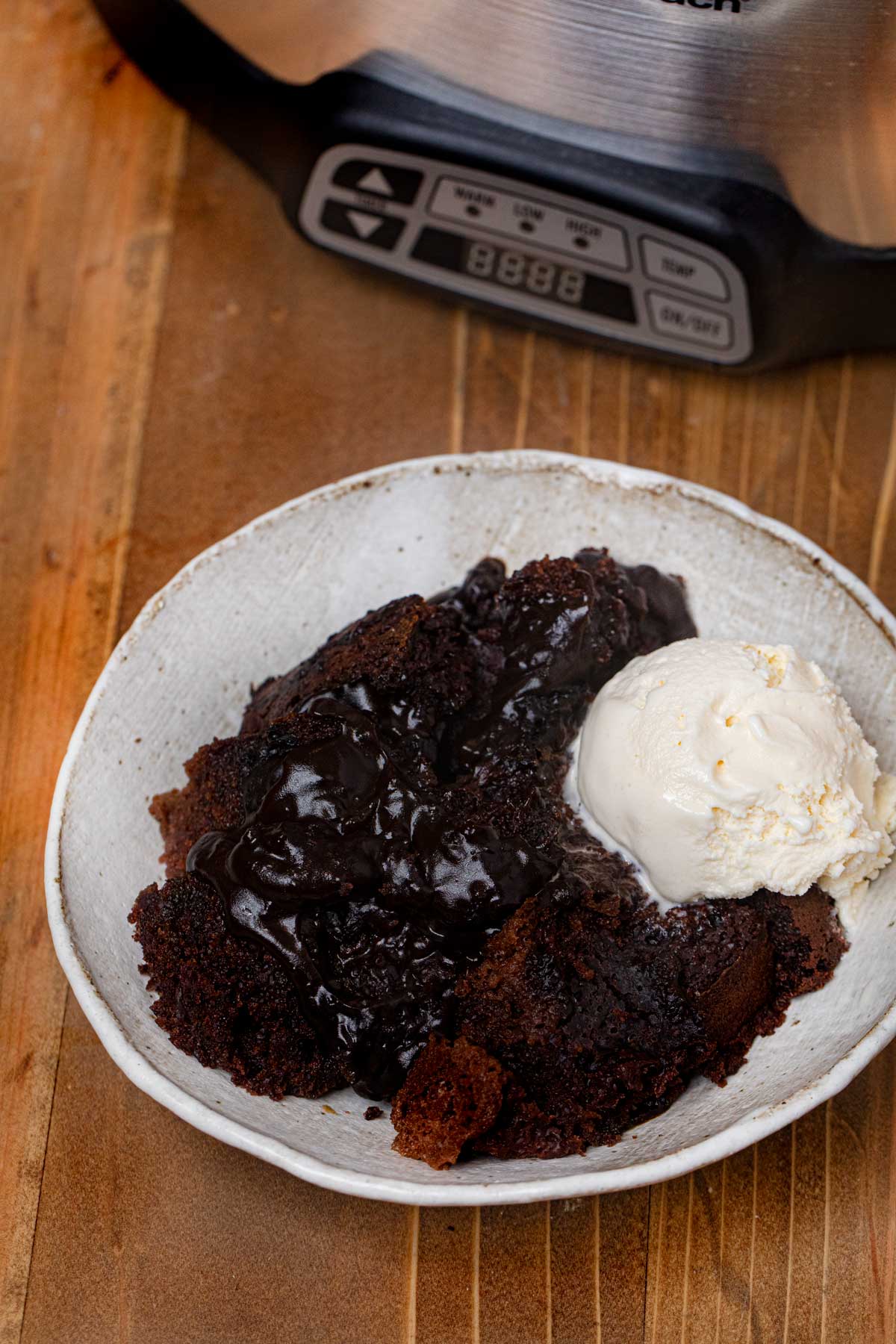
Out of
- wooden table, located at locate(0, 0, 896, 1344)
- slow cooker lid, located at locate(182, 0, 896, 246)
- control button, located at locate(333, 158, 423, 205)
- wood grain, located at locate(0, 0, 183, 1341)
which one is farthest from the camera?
control button, located at locate(333, 158, 423, 205)

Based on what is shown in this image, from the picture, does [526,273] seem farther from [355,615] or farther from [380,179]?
[355,615]

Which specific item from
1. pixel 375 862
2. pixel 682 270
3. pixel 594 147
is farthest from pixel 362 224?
pixel 375 862

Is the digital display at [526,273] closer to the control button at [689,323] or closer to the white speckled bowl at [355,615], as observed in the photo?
the control button at [689,323]

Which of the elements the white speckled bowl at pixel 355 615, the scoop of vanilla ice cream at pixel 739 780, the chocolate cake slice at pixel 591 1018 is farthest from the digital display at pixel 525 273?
the chocolate cake slice at pixel 591 1018

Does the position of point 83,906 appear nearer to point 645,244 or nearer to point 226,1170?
point 226,1170

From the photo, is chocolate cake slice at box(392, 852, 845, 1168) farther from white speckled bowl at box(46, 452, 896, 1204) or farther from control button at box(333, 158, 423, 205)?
control button at box(333, 158, 423, 205)

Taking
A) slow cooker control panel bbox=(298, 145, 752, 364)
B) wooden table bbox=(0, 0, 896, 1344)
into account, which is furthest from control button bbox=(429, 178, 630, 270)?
wooden table bbox=(0, 0, 896, 1344)
